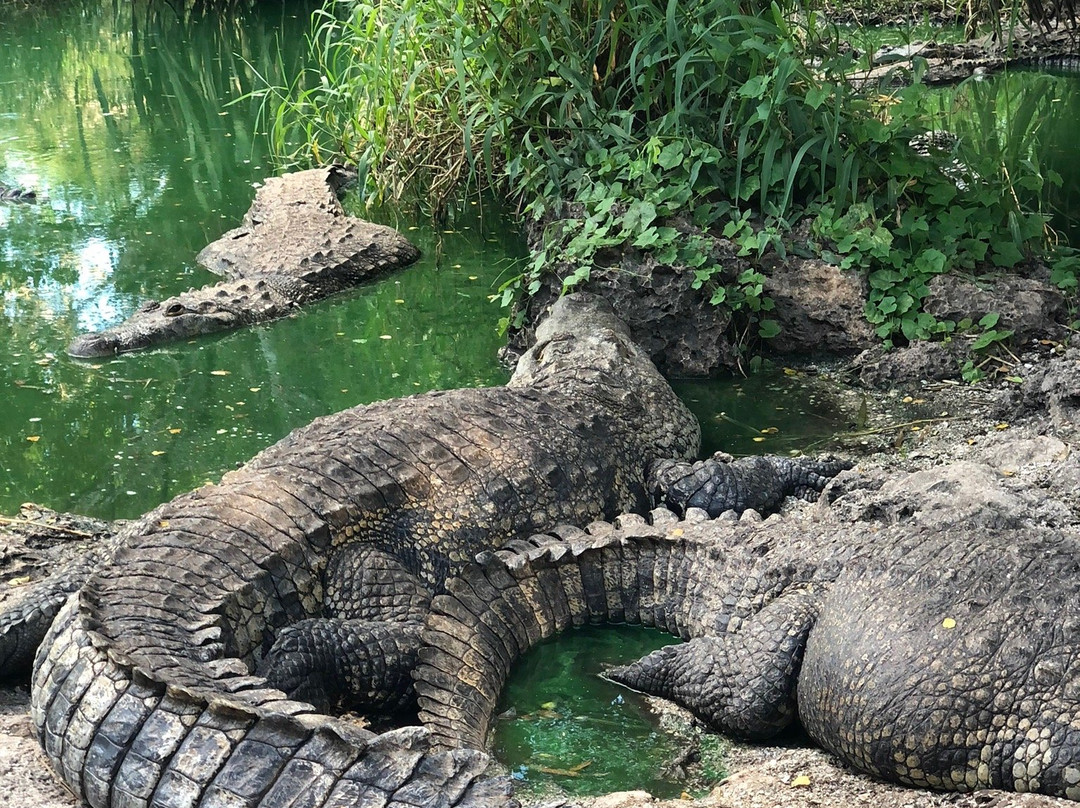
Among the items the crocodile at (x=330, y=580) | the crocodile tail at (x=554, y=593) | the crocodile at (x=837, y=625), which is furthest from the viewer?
the crocodile tail at (x=554, y=593)

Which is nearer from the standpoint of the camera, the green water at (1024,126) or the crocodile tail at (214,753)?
the crocodile tail at (214,753)

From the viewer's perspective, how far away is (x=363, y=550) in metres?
4.09

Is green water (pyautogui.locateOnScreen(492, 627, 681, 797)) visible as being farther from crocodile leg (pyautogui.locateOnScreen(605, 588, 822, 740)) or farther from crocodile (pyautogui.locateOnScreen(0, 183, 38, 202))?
crocodile (pyautogui.locateOnScreen(0, 183, 38, 202))

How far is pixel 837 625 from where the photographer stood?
11.0ft

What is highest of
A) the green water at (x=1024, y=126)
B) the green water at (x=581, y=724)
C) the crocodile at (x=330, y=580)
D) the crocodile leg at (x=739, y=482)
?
the green water at (x=1024, y=126)

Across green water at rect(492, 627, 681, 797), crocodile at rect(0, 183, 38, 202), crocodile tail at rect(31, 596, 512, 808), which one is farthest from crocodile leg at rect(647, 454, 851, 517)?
crocodile at rect(0, 183, 38, 202)

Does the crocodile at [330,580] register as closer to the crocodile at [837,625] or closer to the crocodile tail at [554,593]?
the crocodile tail at [554,593]

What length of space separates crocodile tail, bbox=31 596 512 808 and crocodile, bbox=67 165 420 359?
4.20m

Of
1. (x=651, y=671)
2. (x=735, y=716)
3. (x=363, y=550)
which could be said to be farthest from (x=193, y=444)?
(x=735, y=716)

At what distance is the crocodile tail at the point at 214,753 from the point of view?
2.67 m

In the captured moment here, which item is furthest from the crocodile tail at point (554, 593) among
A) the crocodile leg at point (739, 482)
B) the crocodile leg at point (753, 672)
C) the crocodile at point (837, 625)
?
the crocodile leg at point (739, 482)

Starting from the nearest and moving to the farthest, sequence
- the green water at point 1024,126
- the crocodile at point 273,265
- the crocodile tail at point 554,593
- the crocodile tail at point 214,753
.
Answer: the crocodile tail at point 214,753
the crocodile tail at point 554,593
the crocodile at point 273,265
the green water at point 1024,126

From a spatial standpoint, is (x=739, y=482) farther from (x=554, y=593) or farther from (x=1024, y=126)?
(x=1024, y=126)

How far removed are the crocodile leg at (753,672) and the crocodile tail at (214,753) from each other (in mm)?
1064
